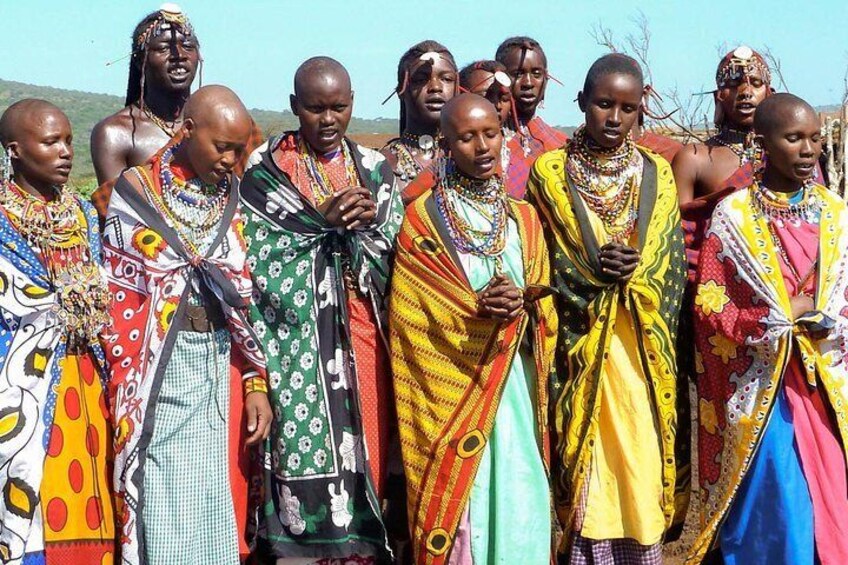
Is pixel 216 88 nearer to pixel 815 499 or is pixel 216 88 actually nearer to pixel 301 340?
pixel 301 340

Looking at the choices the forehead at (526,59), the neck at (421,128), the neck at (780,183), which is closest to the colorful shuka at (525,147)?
the forehead at (526,59)

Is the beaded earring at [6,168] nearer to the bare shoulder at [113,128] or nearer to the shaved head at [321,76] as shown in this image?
the bare shoulder at [113,128]

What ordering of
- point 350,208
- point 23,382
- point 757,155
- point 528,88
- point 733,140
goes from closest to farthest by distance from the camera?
point 23,382, point 350,208, point 757,155, point 733,140, point 528,88

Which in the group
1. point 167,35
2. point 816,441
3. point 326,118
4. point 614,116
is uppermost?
point 167,35

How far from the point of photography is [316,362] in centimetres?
462

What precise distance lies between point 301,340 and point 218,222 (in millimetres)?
627

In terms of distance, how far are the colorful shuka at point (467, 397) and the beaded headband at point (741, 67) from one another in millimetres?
1702

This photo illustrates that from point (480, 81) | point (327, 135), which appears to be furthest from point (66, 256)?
point (480, 81)

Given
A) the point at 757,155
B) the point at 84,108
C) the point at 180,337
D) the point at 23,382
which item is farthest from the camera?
the point at 84,108

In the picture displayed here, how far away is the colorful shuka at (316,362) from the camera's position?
458 cm

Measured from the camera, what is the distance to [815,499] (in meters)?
4.57

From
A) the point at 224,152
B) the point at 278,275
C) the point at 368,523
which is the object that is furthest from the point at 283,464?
the point at 224,152

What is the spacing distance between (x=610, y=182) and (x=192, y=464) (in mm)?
2137

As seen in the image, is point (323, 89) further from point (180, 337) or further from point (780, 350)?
point (780, 350)
